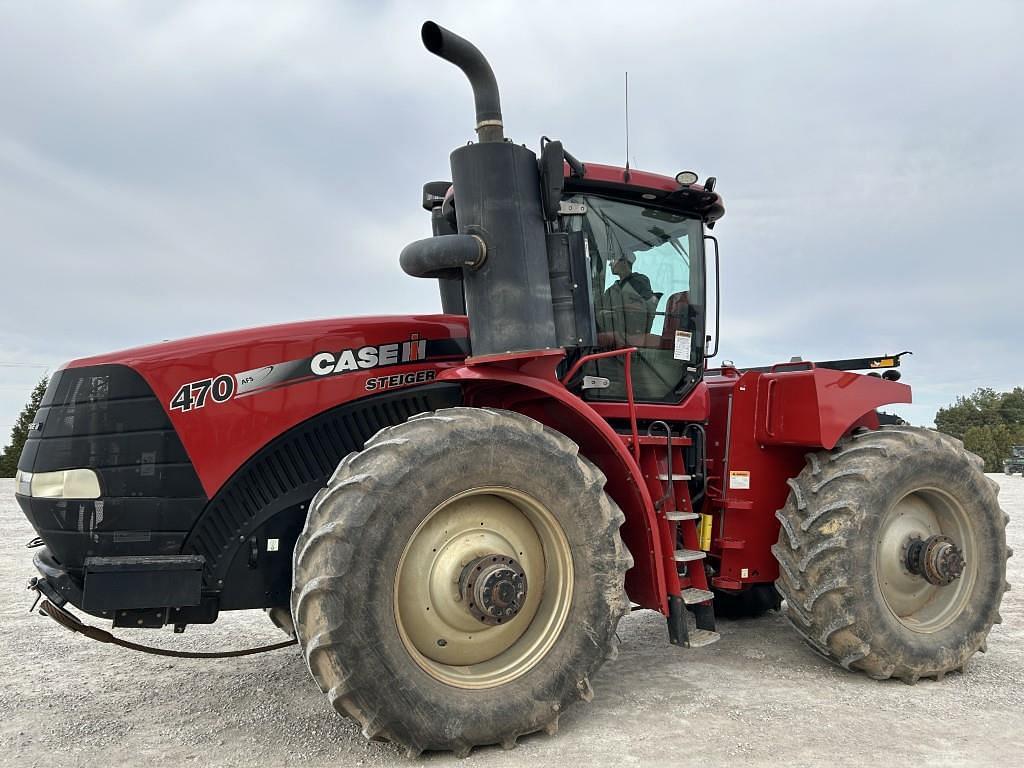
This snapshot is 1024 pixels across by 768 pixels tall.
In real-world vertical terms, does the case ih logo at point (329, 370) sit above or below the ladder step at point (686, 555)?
above

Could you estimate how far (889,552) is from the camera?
5.13m

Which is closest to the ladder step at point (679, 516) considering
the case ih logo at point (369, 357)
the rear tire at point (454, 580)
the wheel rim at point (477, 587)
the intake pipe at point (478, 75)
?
the rear tire at point (454, 580)

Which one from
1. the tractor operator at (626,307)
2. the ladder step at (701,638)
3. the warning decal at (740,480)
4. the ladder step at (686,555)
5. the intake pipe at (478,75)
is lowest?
the ladder step at (701,638)

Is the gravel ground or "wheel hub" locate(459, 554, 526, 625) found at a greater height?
"wheel hub" locate(459, 554, 526, 625)

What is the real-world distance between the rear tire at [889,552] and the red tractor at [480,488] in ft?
0.06

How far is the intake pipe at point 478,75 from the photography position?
4.04m

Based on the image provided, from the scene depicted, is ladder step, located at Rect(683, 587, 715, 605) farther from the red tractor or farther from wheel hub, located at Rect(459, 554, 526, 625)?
wheel hub, located at Rect(459, 554, 526, 625)

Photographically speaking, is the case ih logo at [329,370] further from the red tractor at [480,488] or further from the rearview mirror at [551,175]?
the rearview mirror at [551,175]

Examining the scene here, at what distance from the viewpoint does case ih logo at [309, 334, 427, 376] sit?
4.02m

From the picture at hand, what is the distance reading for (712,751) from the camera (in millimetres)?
3672

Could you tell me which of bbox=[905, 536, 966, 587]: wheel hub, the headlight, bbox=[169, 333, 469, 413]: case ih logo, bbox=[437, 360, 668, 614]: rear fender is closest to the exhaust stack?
bbox=[437, 360, 668, 614]: rear fender

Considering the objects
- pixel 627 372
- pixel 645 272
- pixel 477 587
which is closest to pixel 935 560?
pixel 627 372

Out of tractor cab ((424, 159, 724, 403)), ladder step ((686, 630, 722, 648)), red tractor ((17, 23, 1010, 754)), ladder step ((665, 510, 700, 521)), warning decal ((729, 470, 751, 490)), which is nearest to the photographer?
red tractor ((17, 23, 1010, 754))

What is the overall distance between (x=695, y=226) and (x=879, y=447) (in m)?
1.86
